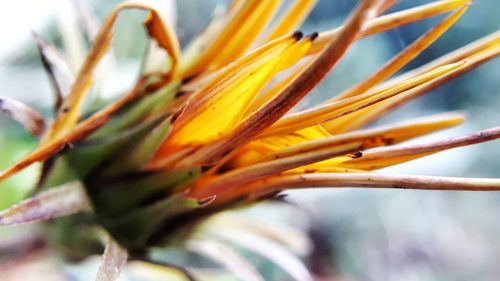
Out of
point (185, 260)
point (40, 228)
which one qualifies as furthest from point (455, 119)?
point (185, 260)

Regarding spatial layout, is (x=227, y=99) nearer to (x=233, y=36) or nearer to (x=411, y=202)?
(x=233, y=36)

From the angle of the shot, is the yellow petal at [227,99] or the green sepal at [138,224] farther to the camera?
the green sepal at [138,224]

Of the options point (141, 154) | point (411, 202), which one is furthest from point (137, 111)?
point (411, 202)

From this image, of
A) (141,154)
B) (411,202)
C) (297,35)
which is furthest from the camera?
(411,202)

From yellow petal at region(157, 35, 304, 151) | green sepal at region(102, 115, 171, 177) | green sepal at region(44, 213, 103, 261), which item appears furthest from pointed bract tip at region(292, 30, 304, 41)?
green sepal at region(44, 213, 103, 261)

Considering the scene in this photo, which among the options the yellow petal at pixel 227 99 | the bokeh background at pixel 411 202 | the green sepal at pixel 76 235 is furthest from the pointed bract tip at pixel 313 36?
the bokeh background at pixel 411 202

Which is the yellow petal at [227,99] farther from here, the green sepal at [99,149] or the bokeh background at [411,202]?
the bokeh background at [411,202]

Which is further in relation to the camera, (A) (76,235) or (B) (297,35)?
(A) (76,235)

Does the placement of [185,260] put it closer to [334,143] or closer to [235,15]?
[235,15]

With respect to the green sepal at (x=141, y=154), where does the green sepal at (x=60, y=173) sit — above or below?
below

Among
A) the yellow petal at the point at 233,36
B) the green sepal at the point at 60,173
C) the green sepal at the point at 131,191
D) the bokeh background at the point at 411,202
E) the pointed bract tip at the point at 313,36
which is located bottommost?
the green sepal at the point at 131,191
